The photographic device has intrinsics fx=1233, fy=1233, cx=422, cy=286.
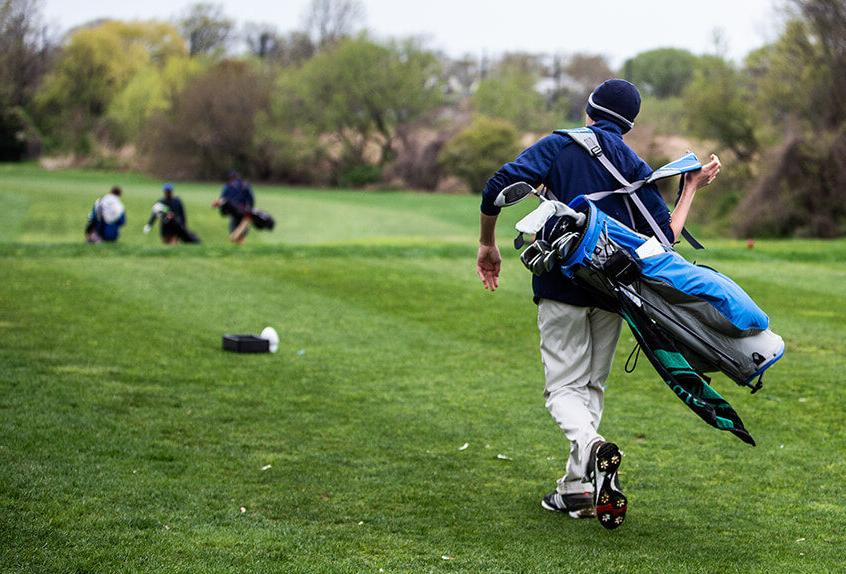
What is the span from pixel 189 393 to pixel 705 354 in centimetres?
500

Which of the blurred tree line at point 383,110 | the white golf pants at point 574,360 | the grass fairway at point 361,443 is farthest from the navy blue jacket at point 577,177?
the blurred tree line at point 383,110

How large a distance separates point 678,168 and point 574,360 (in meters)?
1.12

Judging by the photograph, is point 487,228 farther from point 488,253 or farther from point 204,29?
point 204,29

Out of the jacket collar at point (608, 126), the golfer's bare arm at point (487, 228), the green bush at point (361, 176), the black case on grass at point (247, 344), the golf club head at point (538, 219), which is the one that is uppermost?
the jacket collar at point (608, 126)

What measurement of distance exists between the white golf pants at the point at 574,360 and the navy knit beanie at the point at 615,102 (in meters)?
1.01

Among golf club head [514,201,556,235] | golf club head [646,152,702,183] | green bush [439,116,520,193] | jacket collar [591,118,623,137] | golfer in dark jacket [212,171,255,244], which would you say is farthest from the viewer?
green bush [439,116,520,193]

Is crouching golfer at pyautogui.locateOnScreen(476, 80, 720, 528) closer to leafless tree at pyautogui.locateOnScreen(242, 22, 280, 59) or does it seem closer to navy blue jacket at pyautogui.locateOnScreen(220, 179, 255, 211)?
navy blue jacket at pyautogui.locateOnScreen(220, 179, 255, 211)

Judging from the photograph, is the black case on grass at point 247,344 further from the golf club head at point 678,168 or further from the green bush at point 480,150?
the green bush at point 480,150

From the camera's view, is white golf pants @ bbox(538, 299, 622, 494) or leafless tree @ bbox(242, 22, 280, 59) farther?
leafless tree @ bbox(242, 22, 280, 59)

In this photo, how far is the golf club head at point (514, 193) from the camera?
19.4ft

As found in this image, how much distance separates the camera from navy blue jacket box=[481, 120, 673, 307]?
6234 millimetres

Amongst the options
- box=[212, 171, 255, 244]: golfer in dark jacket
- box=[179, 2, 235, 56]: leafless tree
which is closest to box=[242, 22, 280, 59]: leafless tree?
box=[179, 2, 235, 56]: leafless tree

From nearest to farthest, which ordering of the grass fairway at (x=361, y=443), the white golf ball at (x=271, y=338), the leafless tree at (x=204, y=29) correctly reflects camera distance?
the grass fairway at (x=361, y=443) → the white golf ball at (x=271, y=338) → the leafless tree at (x=204, y=29)

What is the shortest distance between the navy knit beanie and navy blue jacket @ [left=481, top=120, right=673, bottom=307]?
0.16 metres
